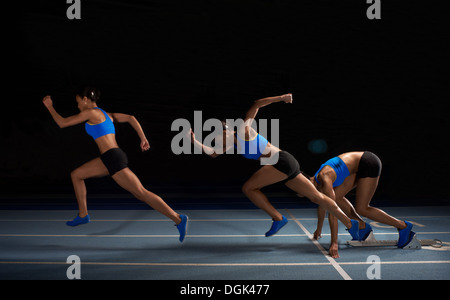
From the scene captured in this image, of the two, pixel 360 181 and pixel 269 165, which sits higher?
pixel 269 165

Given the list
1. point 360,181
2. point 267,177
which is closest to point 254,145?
point 267,177

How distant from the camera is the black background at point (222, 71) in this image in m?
11.7

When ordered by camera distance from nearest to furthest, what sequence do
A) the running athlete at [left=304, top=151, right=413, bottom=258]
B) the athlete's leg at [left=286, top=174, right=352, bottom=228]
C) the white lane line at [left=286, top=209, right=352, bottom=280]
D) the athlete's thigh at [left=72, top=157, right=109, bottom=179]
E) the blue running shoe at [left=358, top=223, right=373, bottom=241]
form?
the white lane line at [left=286, top=209, right=352, bottom=280], the athlete's leg at [left=286, top=174, right=352, bottom=228], the running athlete at [left=304, top=151, right=413, bottom=258], the athlete's thigh at [left=72, top=157, right=109, bottom=179], the blue running shoe at [left=358, top=223, right=373, bottom=241]

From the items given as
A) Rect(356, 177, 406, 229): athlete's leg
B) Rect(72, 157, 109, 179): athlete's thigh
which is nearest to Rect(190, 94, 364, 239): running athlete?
Rect(356, 177, 406, 229): athlete's leg

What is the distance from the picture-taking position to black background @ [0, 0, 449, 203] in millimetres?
11703

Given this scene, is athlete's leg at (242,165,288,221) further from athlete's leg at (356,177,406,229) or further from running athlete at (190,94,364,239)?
athlete's leg at (356,177,406,229)

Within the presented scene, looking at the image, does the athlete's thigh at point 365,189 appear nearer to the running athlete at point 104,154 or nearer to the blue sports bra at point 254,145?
the blue sports bra at point 254,145

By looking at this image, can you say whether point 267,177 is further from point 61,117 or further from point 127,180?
point 61,117

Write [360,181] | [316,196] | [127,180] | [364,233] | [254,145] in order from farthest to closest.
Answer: [364,233] < [360,181] < [127,180] < [254,145] < [316,196]

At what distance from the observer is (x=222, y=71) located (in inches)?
489

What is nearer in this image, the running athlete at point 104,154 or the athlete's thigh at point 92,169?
the running athlete at point 104,154

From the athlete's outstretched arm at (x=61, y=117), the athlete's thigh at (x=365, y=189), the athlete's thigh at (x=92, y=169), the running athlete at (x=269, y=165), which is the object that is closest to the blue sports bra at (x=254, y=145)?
the running athlete at (x=269, y=165)

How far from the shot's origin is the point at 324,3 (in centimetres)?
1205

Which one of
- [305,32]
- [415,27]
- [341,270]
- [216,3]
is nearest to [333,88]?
[305,32]
